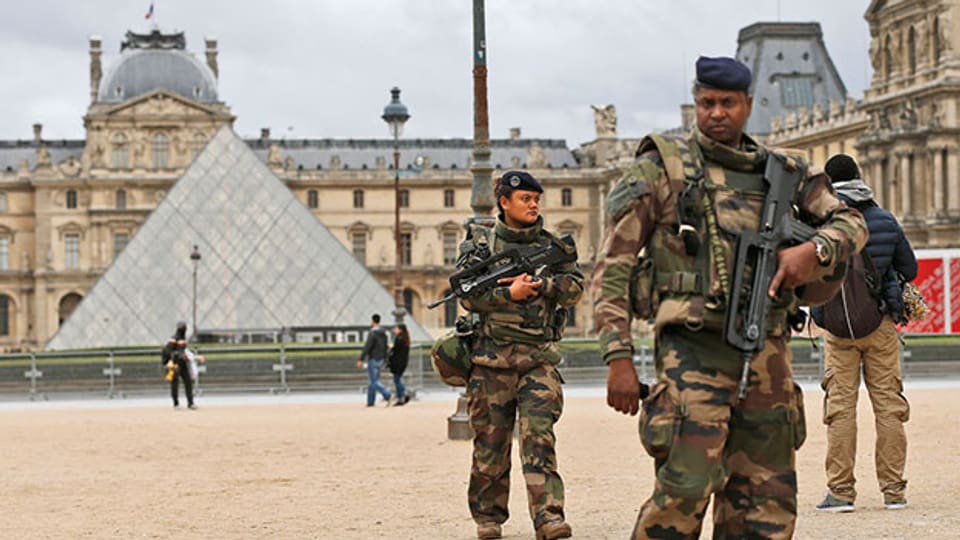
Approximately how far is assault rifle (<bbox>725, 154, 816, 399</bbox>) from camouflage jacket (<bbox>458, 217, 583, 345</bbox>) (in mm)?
2192

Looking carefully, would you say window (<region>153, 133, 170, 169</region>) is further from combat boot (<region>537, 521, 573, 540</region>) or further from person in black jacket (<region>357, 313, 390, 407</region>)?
combat boot (<region>537, 521, 573, 540</region>)

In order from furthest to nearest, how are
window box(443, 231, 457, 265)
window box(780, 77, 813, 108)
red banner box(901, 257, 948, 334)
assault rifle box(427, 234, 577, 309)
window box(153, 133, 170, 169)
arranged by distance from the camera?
window box(443, 231, 457, 265) < window box(153, 133, 170, 169) < window box(780, 77, 813, 108) < red banner box(901, 257, 948, 334) < assault rifle box(427, 234, 577, 309)

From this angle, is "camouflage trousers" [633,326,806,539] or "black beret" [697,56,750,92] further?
"black beret" [697,56,750,92]

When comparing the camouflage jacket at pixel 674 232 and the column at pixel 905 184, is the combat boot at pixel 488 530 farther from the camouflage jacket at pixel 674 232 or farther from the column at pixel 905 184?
the column at pixel 905 184

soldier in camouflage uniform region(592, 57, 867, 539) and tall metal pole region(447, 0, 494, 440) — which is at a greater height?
tall metal pole region(447, 0, 494, 440)

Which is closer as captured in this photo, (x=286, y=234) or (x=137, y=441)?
(x=137, y=441)

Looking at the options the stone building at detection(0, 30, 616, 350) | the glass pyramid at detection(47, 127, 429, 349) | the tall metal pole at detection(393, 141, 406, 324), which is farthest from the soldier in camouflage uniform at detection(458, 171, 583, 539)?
the stone building at detection(0, 30, 616, 350)

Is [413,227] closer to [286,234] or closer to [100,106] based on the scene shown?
[100,106]

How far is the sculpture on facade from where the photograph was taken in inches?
3130

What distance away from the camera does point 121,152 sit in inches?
2977

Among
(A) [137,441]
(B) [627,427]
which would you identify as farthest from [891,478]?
(A) [137,441]

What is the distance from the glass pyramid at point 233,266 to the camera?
41500 mm

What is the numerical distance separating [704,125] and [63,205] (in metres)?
73.6

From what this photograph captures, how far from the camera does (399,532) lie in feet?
26.1
